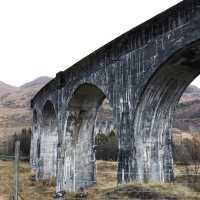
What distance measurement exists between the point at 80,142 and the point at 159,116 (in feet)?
17.2

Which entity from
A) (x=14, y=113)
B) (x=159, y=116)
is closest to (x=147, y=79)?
(x=159, y=116)

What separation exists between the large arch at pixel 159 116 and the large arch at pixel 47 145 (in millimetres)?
8627

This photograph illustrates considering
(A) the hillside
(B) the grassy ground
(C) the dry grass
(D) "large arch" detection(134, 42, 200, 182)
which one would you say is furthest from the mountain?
(D) "large arch" detection(134, 42, 200, 182)

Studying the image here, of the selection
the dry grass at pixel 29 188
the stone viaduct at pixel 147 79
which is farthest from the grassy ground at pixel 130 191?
the stone viaduct at pixel 147 79

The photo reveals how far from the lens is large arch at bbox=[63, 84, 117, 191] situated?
1357cm

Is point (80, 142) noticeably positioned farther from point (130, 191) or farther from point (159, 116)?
point (130, 191)

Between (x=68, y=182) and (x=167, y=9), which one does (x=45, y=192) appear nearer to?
(x=68, y=182)

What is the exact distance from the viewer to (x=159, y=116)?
9.62m

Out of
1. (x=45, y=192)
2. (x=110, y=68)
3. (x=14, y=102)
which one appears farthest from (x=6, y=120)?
(x=110, y=68)

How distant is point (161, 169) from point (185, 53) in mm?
3466

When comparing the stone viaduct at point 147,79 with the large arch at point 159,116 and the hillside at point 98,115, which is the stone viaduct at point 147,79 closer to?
the large arch at point 159,116

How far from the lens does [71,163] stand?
13.8 m

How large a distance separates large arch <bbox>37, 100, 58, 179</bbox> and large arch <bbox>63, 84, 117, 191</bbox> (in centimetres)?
361

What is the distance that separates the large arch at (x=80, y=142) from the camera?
13570 mm
